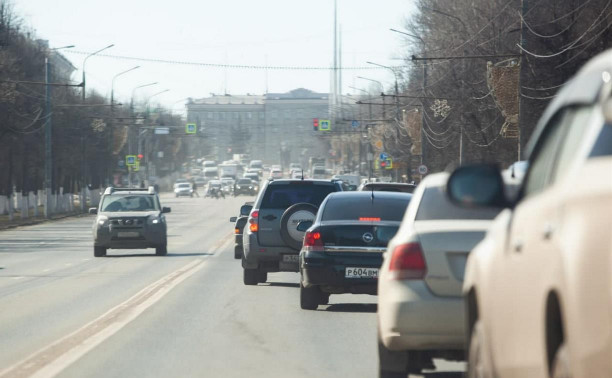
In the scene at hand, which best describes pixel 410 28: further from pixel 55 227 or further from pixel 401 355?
pixel 401 355

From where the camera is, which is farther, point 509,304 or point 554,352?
point 509,304

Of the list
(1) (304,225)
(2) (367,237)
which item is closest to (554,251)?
(2) (367,237)

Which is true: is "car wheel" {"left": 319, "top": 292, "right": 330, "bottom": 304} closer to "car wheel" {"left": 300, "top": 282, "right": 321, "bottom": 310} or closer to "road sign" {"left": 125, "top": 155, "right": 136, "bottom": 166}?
"car wheel" {"left": 300, "top": 282, "right": 321, "bottom": 310}

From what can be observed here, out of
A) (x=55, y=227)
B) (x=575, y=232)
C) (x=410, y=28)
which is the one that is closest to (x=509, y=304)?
(x=575, y=232)

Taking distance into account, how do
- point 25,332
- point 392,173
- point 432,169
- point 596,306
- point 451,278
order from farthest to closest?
point 392,173
point 432,169
point 25,332
point 451,278
point 596,306

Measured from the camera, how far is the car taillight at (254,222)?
70.2ft

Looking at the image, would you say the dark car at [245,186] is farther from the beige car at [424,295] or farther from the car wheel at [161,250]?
the beige car at [424,295]

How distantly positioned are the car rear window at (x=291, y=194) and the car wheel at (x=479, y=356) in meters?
15.4

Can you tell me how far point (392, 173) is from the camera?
11862 cm

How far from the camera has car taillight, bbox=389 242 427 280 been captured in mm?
9180

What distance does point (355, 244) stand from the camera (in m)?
15.8

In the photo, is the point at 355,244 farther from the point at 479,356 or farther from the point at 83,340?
the point at 479,356

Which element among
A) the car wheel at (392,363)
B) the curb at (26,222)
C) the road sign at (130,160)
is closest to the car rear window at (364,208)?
the car wheel at (392,363)

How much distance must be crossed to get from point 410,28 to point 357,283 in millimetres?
81288
